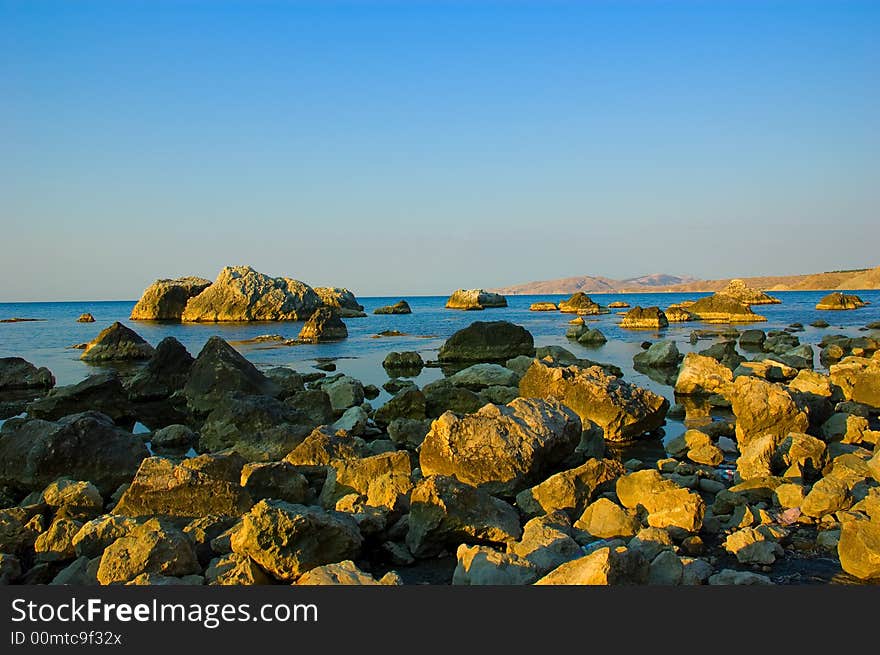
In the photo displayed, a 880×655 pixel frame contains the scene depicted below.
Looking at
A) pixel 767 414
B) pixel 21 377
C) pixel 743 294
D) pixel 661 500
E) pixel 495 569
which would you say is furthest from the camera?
pixel 743 294

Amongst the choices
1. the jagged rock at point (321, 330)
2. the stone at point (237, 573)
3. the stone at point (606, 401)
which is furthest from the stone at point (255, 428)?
the jagged rock at point (321, 330)

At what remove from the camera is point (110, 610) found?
16.8 ft

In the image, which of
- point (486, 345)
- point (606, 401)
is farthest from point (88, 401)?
point (486, 345)

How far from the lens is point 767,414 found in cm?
1240

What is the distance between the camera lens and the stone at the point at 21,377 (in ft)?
78.2

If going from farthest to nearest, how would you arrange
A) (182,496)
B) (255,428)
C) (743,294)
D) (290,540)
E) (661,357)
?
(743,294)
(661,357)
(255,428)
(182,496)
(290,540)

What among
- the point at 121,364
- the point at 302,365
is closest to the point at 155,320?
the point at 121,364

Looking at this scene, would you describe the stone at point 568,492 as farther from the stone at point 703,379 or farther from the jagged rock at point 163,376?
the jagged rock at point 163,376

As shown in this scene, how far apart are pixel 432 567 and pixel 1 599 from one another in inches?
162

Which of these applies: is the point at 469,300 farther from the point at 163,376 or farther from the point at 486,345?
the point at 163,376

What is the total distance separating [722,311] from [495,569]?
62755 millimetres

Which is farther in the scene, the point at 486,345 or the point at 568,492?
the point at 486,345

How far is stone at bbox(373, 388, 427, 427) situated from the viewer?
A: 16.0 meters

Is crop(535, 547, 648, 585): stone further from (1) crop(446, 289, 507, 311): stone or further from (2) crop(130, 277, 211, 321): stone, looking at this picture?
(1) crop(446, 289, 507, 311): stone
